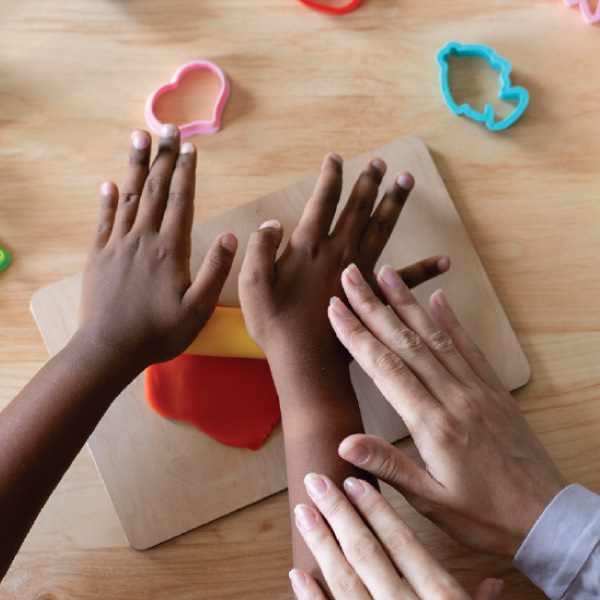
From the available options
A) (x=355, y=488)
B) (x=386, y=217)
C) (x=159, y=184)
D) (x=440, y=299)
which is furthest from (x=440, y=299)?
(x=159, y=184)

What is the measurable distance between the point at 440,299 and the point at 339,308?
0.12m

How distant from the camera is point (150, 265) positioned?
0.66 meters

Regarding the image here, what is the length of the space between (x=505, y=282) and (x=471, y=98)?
0.77ft

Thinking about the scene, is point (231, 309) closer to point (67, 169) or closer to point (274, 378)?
point (274, 378)

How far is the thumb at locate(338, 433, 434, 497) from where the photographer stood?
55 centimetres

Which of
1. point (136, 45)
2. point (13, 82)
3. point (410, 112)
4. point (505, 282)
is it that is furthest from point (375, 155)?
point (13, 82)

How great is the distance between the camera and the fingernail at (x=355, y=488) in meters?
0.56

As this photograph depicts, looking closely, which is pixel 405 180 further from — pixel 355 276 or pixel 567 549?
pixel 567 549

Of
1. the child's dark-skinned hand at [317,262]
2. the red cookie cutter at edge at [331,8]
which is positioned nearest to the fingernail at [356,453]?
the child's dark-skinned hand at [317,262]

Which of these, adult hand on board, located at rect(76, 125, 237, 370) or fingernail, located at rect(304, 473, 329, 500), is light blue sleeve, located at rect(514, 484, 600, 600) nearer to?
fingernail, located at rect(304, 473, 329, 500)

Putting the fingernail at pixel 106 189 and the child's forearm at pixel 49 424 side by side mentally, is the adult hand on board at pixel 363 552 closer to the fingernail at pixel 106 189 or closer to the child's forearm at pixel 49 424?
the child's forearm at pixel 49 424

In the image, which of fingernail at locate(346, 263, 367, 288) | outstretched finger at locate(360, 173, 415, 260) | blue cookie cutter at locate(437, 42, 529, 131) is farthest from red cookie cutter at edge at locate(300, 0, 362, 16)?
fingernail at locate(346, 263, 367, 288)

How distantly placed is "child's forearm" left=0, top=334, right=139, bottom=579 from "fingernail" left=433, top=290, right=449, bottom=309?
0.97 ft

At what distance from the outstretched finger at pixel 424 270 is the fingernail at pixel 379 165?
11 centimetres
